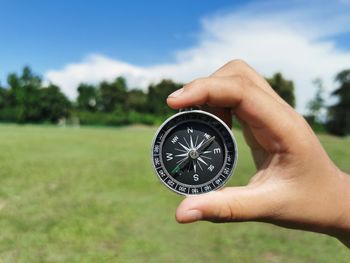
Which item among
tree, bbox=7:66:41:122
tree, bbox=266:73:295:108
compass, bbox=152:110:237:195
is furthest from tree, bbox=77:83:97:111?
compass, bbox=152:110:237:195

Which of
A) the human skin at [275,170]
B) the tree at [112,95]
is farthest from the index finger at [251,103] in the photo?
the tree at [112,95]

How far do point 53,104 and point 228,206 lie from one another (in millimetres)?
101393

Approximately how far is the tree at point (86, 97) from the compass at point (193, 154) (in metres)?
106

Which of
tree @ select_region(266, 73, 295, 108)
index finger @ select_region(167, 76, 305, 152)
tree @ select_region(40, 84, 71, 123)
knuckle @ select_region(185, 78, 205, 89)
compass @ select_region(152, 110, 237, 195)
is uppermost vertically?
tree @ select_region(266, 73, 295, 108)

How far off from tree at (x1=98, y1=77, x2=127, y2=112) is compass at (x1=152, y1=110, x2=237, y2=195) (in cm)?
10438

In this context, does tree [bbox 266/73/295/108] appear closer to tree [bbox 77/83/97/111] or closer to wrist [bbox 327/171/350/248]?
tree [bbox 77/83/97/111]

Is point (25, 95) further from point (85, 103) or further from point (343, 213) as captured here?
point (343, 213)

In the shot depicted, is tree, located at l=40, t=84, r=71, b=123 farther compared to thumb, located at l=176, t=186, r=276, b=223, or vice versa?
tree, located at l=40, t=84, r=71, b=123

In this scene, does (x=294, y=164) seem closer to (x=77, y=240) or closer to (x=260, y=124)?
(x=260, y=124)

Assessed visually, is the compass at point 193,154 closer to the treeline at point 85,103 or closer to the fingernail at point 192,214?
the fingernail at point 192,214

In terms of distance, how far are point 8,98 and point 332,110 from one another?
243 feet

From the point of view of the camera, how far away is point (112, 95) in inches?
4264

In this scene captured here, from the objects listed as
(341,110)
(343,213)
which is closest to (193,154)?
(343,213)

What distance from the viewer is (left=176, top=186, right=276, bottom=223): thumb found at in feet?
10.3
